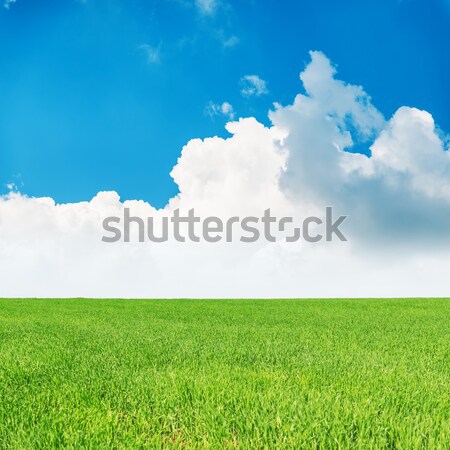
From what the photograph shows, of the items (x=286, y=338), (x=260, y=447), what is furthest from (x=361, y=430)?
(x=286, y=338)

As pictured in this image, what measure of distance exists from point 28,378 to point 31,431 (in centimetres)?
198

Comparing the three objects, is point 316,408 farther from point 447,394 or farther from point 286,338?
point 286,338

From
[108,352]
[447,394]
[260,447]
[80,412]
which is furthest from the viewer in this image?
[108,352]

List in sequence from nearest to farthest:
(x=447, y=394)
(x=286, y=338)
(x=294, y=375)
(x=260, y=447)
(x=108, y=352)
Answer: (x=260, y=447), (x=447, y=394), (x=294, y=375), (x=108, y=352), (x=286, y=338)

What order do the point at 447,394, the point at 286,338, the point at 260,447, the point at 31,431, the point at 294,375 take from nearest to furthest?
1. the point at 260,447
2. the point at 31,431
3. the point at 447,394
4. the point at 294,375
5. the point at 286,338

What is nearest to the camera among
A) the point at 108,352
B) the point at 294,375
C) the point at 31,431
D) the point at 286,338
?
the point at 31,431

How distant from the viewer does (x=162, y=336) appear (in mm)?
9344

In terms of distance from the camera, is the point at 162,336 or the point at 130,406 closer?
the point at 130,406

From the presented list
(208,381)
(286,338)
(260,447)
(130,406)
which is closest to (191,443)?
(260,447)

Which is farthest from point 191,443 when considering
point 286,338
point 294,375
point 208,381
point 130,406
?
point 286,338

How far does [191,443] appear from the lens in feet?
11.3

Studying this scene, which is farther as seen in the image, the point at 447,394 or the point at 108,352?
the point at 108,352

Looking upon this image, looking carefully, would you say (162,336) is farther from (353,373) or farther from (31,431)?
(31,431)

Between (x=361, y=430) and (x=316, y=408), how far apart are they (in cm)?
53
